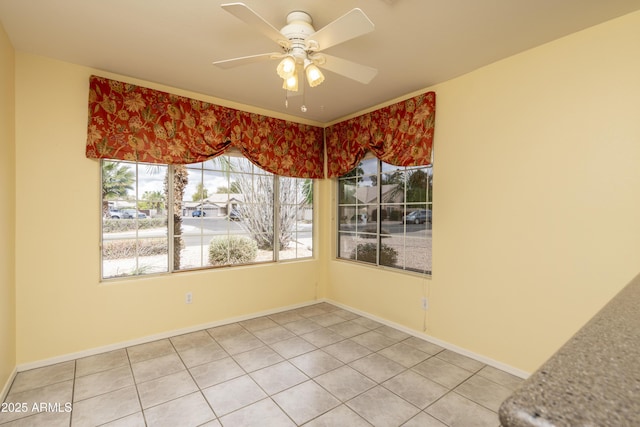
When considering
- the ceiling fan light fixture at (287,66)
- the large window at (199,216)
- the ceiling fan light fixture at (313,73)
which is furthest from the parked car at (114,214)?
the ceiling fan light fixture at (313,73)

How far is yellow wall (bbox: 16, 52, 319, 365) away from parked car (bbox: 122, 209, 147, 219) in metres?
0.22

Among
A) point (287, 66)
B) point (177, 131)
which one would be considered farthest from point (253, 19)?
point (177, 131)

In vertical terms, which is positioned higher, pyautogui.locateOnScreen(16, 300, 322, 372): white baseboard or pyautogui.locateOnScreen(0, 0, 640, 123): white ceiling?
pyautogui.locateOnScreen(0, 0, 640, 123): white ceiling

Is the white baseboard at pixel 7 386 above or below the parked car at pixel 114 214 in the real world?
below

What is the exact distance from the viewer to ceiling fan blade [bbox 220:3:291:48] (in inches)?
54.7

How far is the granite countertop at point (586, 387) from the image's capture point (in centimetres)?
30

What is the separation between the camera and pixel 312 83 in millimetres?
1928

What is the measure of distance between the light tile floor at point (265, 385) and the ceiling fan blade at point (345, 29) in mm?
2296

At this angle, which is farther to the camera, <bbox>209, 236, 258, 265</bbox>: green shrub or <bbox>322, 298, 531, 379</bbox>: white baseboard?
<bbox>209, 236, 258, 265</bbox>: green shrub

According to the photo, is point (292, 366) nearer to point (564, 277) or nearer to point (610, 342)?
point (564, 277)

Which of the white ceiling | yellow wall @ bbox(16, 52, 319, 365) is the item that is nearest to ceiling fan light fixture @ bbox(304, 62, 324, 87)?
the white ceiling

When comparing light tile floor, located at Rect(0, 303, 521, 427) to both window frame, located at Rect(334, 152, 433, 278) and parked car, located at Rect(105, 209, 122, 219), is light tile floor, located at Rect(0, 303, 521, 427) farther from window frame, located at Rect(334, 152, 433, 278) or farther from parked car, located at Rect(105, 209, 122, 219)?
parked car, located at Rect(105, 209, 122, 219)

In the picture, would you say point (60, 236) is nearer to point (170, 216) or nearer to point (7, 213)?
point (7, 213)

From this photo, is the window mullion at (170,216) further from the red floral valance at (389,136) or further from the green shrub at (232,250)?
the red floral valance at (389,136)
